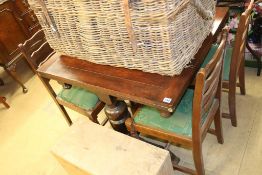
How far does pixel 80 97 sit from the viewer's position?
171cm

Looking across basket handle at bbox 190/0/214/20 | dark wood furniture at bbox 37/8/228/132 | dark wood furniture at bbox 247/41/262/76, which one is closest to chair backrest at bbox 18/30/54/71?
dark wood furniture at bbox 37/8/228/132

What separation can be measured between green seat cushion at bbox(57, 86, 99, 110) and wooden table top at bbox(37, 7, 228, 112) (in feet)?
0.93

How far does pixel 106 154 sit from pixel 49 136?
114 cm

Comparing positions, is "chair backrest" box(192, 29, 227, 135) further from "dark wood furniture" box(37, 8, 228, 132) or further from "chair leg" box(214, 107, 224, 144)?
"chair leg" box(214, 107, 224, 144)

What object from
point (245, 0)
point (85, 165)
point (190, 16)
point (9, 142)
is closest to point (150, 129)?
point (85, 165)

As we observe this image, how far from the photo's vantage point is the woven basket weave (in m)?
0.95

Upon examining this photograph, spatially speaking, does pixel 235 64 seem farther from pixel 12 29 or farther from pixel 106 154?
pixel 12 29

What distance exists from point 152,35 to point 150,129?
1.90 feet

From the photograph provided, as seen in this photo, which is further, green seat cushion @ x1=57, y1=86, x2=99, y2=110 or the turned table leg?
green seat cushion @ x1=57, y1=86, x2=99, y2=110

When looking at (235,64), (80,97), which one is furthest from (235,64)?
(80,97)

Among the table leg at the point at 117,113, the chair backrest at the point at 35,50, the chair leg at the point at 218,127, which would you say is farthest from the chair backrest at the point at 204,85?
the chair backrest at the point at 35,50

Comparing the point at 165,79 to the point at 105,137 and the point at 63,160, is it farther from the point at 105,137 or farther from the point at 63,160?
the point at 63,160

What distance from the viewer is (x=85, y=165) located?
1279 mm

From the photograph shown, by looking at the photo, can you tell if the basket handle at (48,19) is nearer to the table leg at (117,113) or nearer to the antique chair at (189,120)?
the table leg at (117,113)
